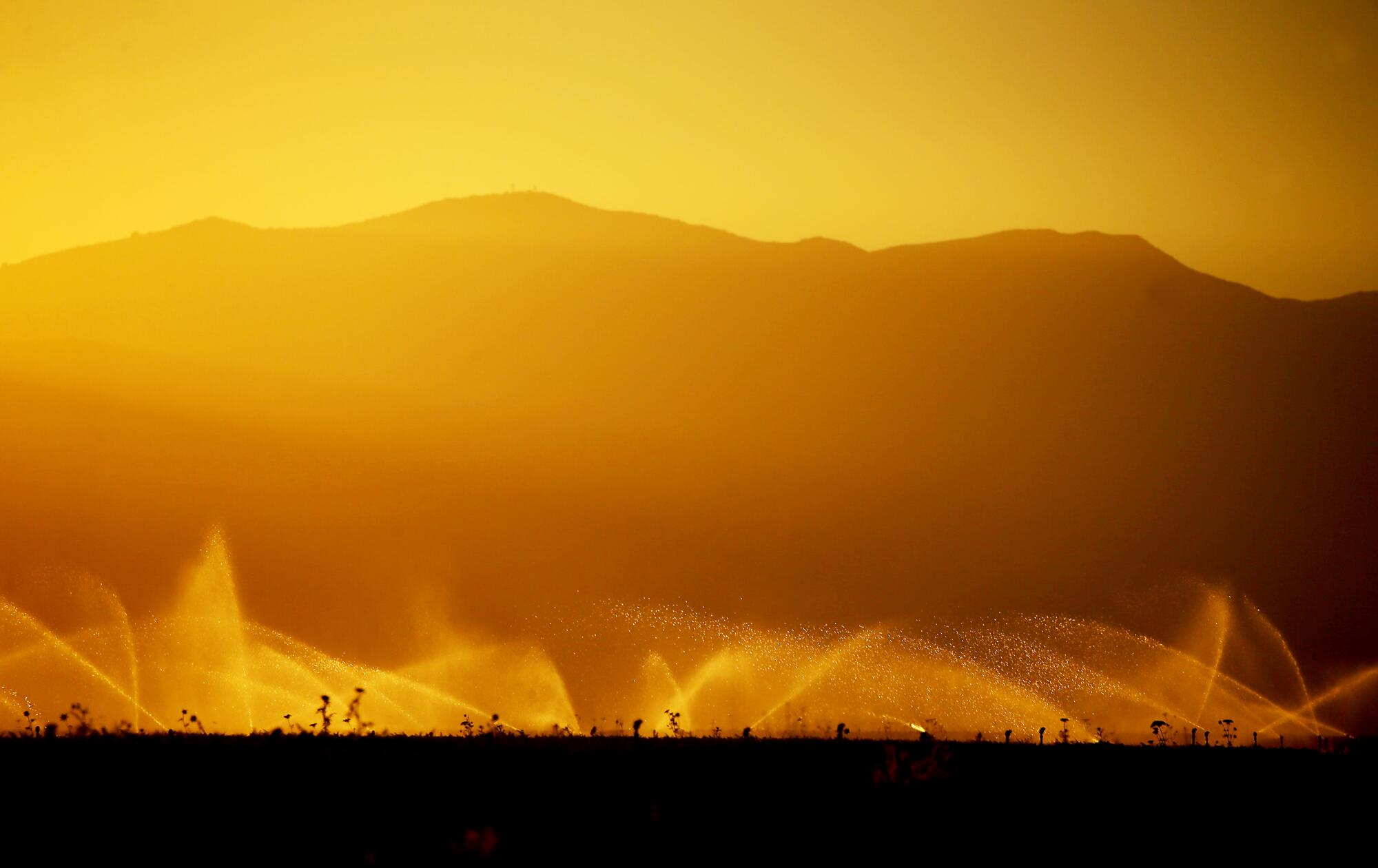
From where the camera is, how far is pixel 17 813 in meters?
14.5

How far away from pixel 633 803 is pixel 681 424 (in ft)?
421

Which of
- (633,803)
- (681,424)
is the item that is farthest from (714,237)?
(633,803)

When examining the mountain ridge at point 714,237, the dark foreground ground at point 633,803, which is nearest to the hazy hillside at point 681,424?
the mountain ridge at point 714,237

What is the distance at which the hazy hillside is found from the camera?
4385 inches

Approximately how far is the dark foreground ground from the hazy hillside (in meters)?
88.9

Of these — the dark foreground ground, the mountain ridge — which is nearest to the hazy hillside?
the mountain ridge

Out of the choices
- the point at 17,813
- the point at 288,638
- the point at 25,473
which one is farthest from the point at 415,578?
the point at 17,813

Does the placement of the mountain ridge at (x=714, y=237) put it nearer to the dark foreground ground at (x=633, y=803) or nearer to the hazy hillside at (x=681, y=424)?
the hazy hillside at (x=681, y=424)

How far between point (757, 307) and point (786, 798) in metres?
158

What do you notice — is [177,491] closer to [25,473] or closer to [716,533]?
[25,473]

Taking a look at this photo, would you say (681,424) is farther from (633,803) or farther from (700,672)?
(633,803)

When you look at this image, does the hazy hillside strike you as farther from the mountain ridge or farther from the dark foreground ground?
the dark foreground ground

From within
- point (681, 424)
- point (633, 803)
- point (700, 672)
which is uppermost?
Answer: point (681, 424)

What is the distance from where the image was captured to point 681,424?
144 meters
